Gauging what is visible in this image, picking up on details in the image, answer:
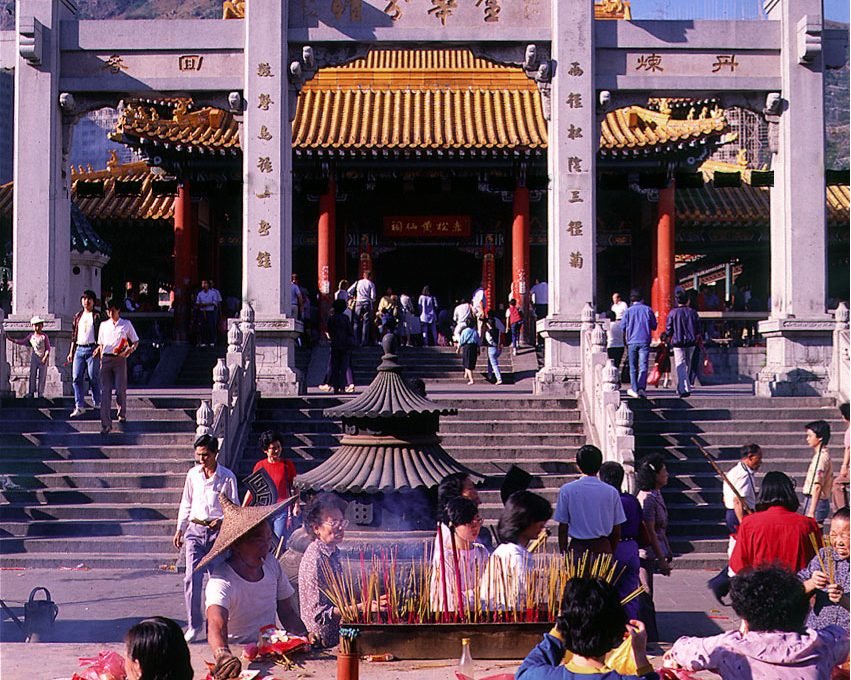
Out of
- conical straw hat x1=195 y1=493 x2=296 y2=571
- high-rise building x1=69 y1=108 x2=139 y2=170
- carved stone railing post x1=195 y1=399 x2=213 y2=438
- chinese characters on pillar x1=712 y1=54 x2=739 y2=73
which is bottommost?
conical straw hat x1=195 y1=493 x2=296 y2=571

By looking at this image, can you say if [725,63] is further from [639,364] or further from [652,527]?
[652,527]

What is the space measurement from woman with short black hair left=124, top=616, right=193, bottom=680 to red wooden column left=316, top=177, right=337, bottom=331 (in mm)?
18109

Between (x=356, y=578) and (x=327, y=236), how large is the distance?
16.6m

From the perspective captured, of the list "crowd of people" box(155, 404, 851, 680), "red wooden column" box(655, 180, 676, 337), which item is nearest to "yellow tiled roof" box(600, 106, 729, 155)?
"red wooden column" box(655, 180, 676, 337)

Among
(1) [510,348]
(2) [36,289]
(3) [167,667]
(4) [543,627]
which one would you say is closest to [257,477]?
(4) [543,627]

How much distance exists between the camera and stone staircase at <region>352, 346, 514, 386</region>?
1905 centimetres

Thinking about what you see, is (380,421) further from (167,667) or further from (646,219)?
(646,219)

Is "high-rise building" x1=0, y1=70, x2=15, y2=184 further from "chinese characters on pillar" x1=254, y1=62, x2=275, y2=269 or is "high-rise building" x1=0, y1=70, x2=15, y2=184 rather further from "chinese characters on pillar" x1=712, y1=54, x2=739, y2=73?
"chinese characters on pillar" x1=712, y1=54, x2=739, y2=73

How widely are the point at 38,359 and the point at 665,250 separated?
41.2 ft

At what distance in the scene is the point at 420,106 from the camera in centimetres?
2262

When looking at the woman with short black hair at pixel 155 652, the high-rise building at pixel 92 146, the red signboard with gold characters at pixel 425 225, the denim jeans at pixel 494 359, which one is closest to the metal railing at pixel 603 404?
the denim jeans at pixel 494 359

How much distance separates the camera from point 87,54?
15328mm

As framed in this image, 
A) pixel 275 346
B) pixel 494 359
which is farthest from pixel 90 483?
pixel 494 359

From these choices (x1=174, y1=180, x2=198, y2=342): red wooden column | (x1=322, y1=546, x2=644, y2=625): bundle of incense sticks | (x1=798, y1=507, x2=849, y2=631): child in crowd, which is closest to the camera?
(x1=798, y1=507, x2=849, y2=631): child in crowd
